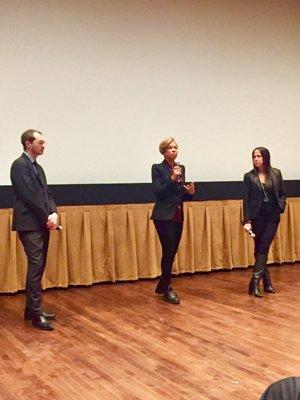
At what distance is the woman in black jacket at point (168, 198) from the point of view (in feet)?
14.2

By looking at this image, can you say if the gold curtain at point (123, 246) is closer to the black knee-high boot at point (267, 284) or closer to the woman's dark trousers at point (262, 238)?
the black knee-high boot at point (267, 284)

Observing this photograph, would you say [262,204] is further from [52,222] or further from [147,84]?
[147,84]

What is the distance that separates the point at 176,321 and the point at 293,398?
9.57 feet

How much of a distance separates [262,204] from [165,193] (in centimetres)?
85

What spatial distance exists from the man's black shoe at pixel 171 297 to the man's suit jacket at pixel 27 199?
1335 mm

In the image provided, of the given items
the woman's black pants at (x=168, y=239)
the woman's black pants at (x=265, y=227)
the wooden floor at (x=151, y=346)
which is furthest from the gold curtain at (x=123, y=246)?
the woman's black pants at (x=265, y=227)

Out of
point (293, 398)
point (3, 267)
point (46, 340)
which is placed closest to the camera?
point (293, 398)

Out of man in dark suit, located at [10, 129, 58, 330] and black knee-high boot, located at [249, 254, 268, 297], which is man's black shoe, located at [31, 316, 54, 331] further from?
black knee-high boot, located at [249, 254, 268, 297]

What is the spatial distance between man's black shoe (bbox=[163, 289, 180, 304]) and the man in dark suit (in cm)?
112

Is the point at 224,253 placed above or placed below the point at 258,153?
below

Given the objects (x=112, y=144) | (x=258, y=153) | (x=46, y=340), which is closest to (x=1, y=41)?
(x=112, y=144)

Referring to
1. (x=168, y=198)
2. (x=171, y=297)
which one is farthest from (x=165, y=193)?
(x=171, y=297)

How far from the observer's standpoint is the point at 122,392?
2609 mm

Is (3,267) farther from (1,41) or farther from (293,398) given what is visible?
(293,398)
